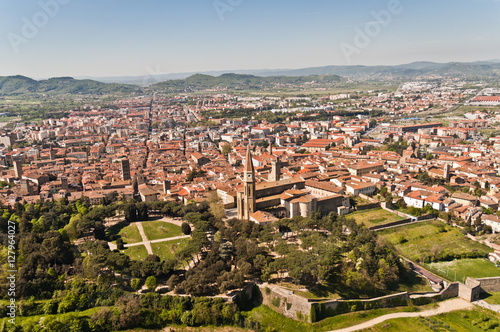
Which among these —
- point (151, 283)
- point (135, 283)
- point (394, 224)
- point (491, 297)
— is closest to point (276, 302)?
point (151, 283)

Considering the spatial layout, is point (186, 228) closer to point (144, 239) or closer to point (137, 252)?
point (144, 239)

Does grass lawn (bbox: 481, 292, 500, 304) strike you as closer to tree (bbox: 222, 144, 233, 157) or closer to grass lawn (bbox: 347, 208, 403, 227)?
grass lawn (bbox: 347, 208, 403, 227)

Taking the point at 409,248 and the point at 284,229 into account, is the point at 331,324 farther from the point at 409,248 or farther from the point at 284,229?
the point at 409,248

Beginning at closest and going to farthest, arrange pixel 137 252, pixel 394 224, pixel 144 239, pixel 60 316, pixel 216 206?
pixel 60 316 < pixel 137 252 < pixel 144 239 < pixel 394 224 < pixel 216 206

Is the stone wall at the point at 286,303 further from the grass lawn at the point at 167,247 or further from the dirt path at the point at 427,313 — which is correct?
the grass lawn at the point at 167,247

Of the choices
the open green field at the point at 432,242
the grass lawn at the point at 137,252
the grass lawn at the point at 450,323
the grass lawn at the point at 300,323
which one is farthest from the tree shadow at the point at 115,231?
the open green field at the point at 432,242

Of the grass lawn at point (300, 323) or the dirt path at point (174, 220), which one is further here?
the dirt path at point (174, 220)

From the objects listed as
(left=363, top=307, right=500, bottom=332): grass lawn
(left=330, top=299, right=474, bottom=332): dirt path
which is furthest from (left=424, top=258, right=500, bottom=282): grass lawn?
(left=363, top=307, right=500, bottom=332): grass lawn

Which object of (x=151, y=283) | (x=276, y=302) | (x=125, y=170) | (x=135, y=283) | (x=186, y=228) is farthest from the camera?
(x=125, y=170)

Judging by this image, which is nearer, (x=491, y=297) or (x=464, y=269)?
(x=491, y=297)
